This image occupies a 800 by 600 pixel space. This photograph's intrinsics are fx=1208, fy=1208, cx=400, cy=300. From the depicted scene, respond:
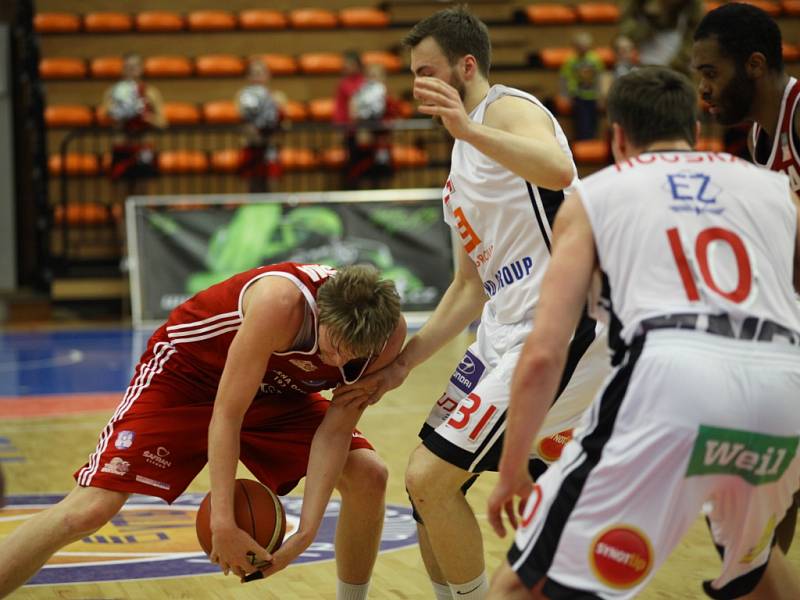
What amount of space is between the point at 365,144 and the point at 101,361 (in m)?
5.23

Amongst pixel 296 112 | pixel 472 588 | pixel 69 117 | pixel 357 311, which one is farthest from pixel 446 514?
pixel 69 117

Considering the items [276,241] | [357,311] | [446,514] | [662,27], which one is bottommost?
[276,241]

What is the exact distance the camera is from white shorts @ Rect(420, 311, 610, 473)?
12.4 feet

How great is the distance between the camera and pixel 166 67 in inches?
674

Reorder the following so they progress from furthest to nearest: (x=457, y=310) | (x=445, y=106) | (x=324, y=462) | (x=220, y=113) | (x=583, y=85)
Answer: (x=220, y=113) → (x=583, y=85) → (x=457, y=310) → (x=324, y=462) → (x=445, y=106)

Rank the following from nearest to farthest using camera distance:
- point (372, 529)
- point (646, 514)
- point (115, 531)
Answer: point (646, 514)
point (372, 529)
point (115, 531)

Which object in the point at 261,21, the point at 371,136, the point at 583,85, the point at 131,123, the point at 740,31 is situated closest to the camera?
the point at 740,31

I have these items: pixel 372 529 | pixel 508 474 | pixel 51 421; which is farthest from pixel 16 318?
pixel 508 474

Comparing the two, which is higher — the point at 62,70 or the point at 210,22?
the point at 210,22

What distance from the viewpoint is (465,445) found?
3.78 metres

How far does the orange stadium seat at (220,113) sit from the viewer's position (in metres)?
16.8

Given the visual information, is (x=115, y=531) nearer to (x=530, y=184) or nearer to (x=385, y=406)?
(x=530, y=184)

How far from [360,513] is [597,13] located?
15.6m

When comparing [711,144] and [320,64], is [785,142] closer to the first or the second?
[711,144]
